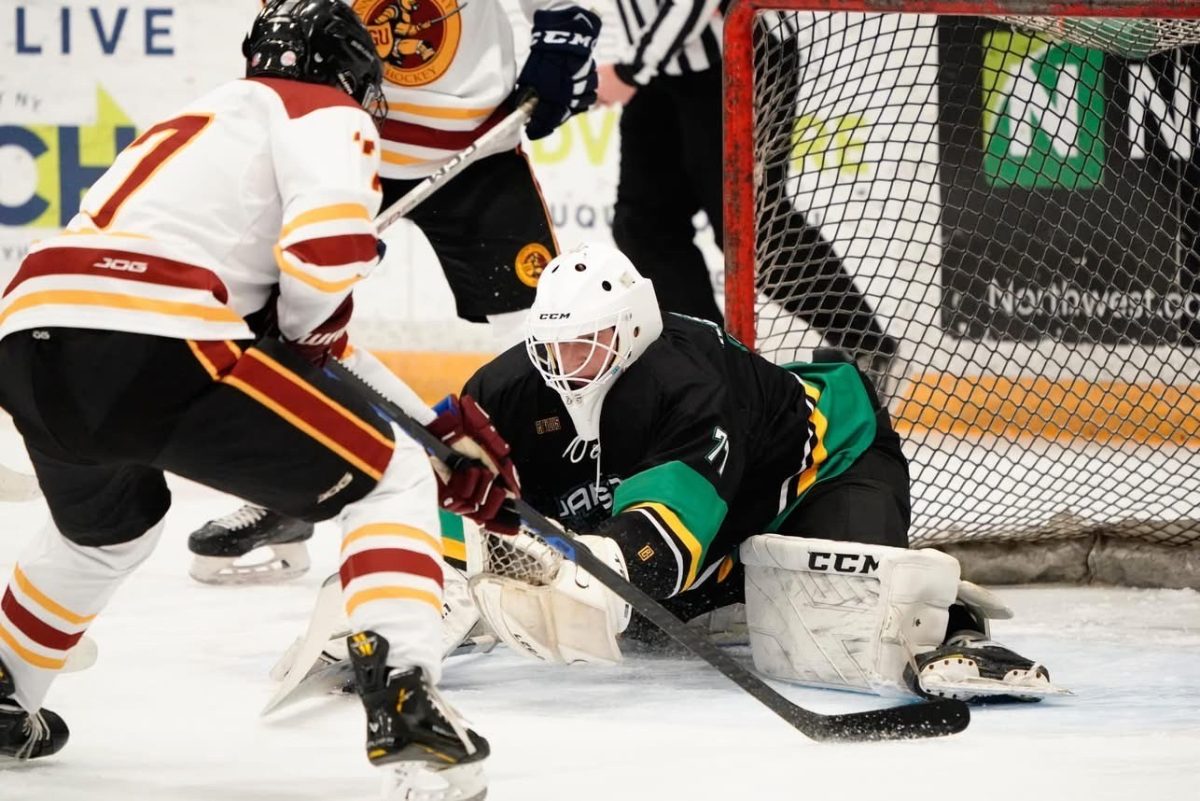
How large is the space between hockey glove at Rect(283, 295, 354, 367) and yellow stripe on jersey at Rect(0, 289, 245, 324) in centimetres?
10

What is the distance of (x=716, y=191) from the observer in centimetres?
427

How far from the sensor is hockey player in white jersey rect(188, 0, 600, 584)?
11.6 ft

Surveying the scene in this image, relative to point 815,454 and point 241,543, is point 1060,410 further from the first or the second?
point 241,543

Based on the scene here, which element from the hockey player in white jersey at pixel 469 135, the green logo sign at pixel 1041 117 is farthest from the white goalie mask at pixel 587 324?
the green logo sign at pixel 1041 117

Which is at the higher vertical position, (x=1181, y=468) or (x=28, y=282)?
(x=28, y=282)

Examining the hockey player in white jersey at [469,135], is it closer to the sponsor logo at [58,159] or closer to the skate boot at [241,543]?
the skate boot at [241,543]

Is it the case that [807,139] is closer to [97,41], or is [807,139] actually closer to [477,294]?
[477,294]

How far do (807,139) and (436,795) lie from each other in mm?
2167

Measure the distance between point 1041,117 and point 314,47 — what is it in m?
2.44

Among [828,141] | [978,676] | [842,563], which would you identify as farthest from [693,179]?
[978,676]

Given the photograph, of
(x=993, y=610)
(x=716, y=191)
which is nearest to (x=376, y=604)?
(x=993, y=610)

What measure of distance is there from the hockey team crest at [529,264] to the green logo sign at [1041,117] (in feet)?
3.49

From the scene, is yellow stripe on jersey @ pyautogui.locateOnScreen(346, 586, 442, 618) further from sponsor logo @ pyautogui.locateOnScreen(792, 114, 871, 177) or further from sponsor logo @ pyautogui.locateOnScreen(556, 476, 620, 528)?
sponsor logo @ pyautogui.locateOnScreen(792, 114, 871, 177)

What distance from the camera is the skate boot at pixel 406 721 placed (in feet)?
6.27
